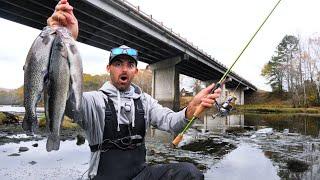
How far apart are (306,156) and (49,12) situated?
2071cm

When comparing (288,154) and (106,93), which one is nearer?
(106,93)

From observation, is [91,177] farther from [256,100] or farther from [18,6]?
[256,100]

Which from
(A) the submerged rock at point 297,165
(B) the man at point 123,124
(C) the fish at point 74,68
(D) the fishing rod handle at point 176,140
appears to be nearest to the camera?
(C) the fish at point 74,68

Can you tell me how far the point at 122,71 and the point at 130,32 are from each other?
100 feet

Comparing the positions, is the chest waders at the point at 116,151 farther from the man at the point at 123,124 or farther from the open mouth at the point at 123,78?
the open mouth at the point at 123,78

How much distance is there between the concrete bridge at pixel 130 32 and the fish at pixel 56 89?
73.9ft

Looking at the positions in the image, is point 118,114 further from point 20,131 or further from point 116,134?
point 20,131

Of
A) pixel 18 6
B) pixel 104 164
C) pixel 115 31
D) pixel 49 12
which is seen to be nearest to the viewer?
pixel 104 164

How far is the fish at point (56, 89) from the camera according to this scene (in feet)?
8.41

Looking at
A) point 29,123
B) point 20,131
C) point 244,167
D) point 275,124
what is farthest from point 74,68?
point 275,124

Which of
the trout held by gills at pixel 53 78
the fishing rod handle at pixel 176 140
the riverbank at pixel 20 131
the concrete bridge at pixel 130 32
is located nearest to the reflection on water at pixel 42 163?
the riverbank at pixel 20 131

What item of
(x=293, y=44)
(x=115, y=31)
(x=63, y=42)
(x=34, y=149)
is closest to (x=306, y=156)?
(x=34, y=149)

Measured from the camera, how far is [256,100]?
106438mm

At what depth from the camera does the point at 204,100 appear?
11.4 ft
